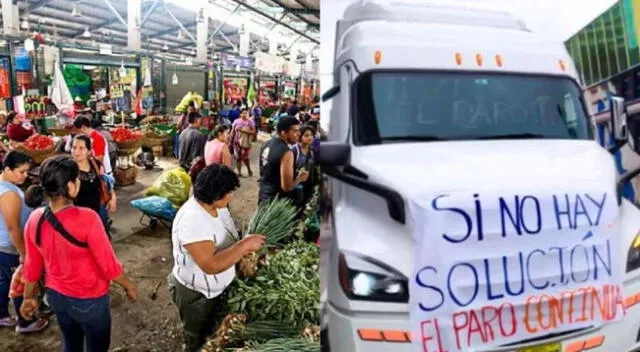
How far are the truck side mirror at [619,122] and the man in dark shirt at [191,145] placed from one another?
4408 millimetres

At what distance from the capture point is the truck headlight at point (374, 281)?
2.85 feet

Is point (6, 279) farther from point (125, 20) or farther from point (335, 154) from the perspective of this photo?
point (125, 20)

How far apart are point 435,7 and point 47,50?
6.45m

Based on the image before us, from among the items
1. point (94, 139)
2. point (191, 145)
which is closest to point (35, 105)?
point (191, 145)

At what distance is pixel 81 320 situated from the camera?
191 centimetres

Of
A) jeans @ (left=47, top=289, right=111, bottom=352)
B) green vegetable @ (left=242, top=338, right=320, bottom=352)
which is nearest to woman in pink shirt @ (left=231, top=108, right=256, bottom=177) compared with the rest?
jeans @ (left=47, top=289, right=111, bottom=352)

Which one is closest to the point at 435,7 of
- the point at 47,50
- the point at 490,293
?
the point at 490,293

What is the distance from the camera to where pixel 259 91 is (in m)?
12.7

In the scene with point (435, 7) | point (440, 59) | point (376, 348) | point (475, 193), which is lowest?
point (376, 348)

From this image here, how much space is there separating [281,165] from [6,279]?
1647mm

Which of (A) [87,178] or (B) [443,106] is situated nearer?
(B) [443,106]

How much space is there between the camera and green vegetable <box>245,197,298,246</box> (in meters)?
1.98

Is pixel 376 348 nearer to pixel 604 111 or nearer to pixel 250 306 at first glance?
pixel 604 111

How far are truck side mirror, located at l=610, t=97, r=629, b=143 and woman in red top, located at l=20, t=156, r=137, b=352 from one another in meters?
1.67
